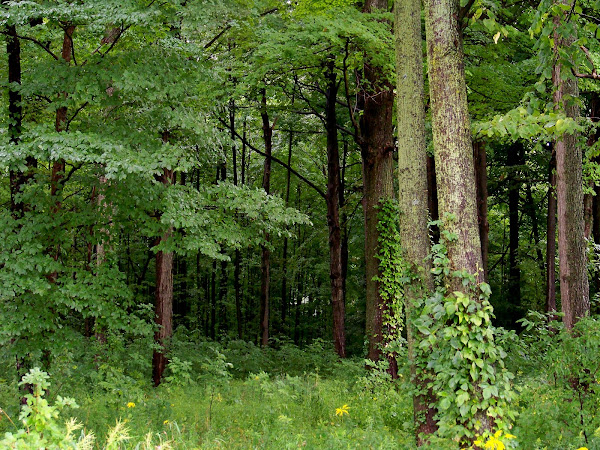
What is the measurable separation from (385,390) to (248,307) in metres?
21.3

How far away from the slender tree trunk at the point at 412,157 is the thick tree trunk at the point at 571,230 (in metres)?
2.73

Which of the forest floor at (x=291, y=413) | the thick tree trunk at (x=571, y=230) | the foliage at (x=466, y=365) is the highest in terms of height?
the thick tree trunk at (x=571, y=230)

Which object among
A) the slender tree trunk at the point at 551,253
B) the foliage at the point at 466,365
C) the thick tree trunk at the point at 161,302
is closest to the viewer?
the foliage at the point at 466,365

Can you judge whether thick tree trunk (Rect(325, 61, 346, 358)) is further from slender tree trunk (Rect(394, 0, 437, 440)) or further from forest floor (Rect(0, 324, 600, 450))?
slender tree trunk (Rect(394, 0, 437, 440))

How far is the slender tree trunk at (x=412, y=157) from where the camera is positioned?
5695mm

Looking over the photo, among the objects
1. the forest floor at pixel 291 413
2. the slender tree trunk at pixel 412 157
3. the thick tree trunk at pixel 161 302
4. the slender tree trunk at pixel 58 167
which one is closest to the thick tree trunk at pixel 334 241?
the forest floor at pixel 291 413

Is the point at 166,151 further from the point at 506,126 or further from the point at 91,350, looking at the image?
the point at 91,350

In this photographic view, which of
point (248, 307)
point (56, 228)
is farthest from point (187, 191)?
point (248, 307)

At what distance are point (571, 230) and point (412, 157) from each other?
3.33m

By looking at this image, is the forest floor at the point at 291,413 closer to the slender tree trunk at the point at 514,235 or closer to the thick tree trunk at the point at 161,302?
the thick tree trunk at the point at 161,302

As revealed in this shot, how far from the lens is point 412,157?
6004 mm

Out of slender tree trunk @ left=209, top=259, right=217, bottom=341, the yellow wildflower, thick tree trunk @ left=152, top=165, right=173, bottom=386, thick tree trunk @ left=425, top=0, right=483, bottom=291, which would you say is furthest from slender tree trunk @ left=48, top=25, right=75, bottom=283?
slender tree trunk @ left=209, top=259, right=217, bottom=341

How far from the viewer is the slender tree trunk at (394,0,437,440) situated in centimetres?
570

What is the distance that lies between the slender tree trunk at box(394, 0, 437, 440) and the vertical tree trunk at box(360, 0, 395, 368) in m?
4.28
